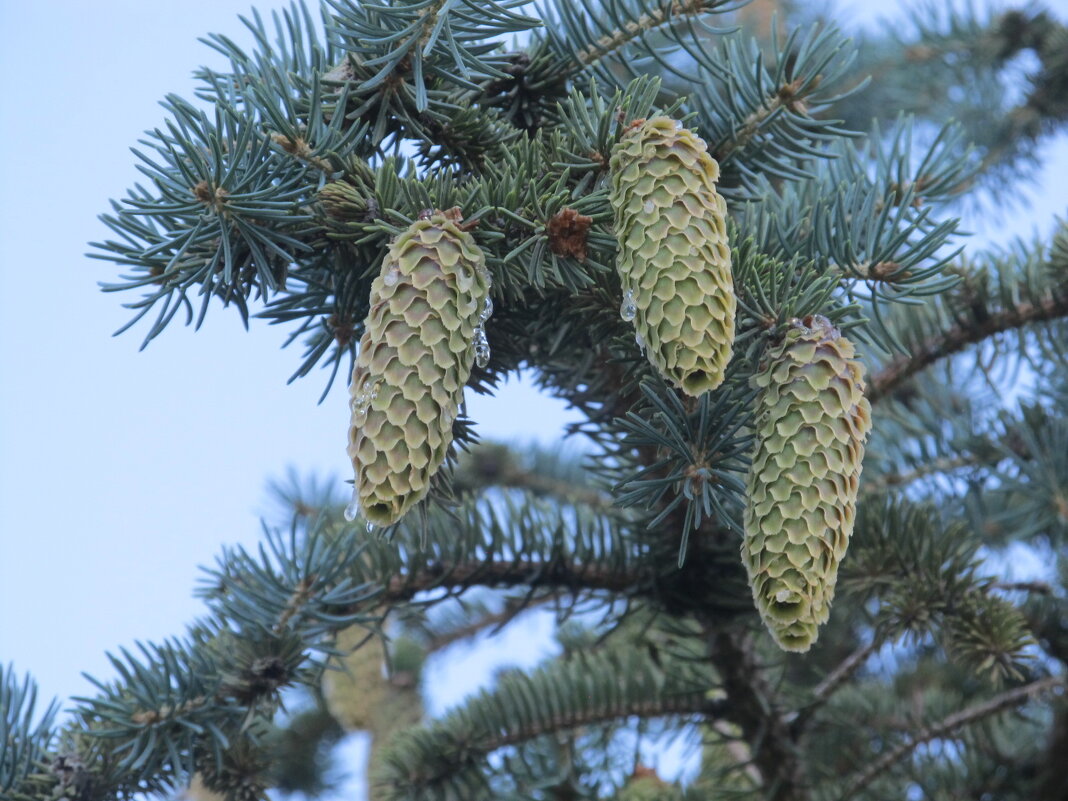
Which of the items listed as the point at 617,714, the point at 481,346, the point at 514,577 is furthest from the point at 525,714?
the point at 481,346

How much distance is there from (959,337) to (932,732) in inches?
20.5

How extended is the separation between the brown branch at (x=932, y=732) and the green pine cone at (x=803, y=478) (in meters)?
0.70

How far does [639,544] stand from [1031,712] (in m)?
1.14

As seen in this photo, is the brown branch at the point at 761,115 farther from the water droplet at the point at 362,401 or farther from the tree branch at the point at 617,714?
the tree branch at the point at 617,714

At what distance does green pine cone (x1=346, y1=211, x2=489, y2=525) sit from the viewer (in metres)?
0.74

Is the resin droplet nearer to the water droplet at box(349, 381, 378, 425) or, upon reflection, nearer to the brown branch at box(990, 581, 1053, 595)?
the water droplet at box(349, 381, 378, 425)

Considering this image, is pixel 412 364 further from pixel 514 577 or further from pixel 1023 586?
pixel 1023 586

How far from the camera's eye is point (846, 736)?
1756 millimetres

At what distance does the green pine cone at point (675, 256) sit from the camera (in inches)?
29.6

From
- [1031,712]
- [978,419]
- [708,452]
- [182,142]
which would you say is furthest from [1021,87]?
[182,142]

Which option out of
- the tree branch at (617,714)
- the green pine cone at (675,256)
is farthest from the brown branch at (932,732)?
the green pine cone at (675,256)

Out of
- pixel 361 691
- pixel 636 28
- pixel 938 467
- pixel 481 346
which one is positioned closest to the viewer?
pixel 481 346

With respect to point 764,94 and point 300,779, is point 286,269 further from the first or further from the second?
point 300,779

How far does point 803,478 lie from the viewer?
79cm
